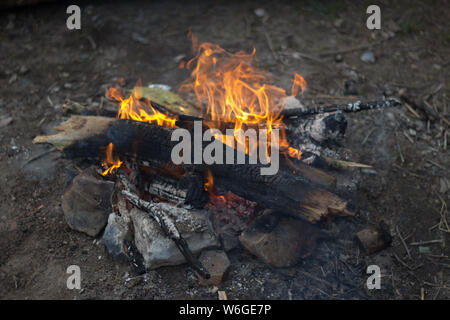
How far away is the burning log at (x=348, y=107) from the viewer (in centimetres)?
403

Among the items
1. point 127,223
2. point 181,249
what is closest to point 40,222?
point 127,223

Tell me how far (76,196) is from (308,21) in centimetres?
549

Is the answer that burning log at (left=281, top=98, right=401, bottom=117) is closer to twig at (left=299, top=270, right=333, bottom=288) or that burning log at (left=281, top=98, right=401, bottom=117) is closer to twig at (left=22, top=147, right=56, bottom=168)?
twig at (left=299, top=270, right=333, bottom=288)

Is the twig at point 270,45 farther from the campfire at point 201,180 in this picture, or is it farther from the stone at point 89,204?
the stone at point 89,204

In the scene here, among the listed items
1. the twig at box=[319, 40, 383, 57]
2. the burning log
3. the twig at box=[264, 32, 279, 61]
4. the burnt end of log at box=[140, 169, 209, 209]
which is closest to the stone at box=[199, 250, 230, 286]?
the burnt end of log at box=[140, 169, 209, 209]

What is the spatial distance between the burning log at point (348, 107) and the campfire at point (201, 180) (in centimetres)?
1

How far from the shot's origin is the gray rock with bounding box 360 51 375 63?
6.21m

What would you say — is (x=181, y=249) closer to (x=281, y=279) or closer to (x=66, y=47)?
(x=281, y=279)

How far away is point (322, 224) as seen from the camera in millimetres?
3453

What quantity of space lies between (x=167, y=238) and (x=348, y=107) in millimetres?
2477

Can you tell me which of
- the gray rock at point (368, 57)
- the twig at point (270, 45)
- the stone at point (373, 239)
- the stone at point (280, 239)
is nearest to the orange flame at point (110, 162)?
the stone at point (280, 239)

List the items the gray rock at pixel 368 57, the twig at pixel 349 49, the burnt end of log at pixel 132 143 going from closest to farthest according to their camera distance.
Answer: the burnt end of log at pixel 132 143, the gray rock at pixel 368 57, the twig at pixel 349 49

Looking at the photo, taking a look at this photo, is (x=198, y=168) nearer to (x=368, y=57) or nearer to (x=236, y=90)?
(x=236, y=90)

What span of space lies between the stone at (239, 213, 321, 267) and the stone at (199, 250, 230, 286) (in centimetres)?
25
